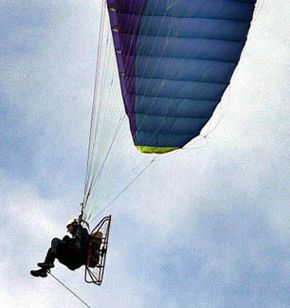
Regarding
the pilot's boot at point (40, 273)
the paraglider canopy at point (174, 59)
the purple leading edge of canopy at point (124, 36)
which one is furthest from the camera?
the paraglider canopy at point (174, 59)

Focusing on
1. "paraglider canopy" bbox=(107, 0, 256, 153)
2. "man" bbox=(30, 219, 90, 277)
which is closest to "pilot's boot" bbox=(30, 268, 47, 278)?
"man" bbox=(30, 219, 90, 277)

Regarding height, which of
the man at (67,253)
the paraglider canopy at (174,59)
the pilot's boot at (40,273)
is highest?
the paraglider canopy at (174,59)

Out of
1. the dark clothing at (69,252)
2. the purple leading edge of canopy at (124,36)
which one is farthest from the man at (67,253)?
the purple leading edge of canopy at (124,36)

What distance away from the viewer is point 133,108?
14258mm

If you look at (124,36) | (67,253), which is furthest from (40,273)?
(124,36)

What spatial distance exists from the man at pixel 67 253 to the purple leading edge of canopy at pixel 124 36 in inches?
148

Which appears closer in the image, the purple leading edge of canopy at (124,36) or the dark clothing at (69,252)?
the dark clothing at (69,252)

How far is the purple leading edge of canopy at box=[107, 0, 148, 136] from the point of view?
42.1 ft

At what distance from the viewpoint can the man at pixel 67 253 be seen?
11.3m

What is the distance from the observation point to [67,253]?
37.1ft

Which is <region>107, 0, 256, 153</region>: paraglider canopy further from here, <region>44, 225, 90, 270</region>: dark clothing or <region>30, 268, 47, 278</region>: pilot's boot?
<region>30, 268, 47, 278</region>: pilot's boot

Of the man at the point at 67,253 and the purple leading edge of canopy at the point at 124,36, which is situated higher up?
the purple leading edge of canopy at the point at 124,36

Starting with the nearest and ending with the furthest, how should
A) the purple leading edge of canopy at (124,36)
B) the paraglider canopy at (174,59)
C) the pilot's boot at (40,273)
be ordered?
the pilot's boot at (40,273) < the purple leading edge of canopy at (124,36) < the paraglider canopy at (174,59)

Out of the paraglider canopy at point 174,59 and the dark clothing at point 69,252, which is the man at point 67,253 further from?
the paraglider canopy at point 174,59
